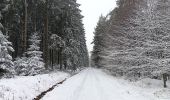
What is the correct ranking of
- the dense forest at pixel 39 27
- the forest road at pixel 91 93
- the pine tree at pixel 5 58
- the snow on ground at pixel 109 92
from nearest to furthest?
the forest road at pixel 91 93 → the snow on ground at pixel 109 92 → the pine tree at pixel 5 58 → the dense forest at pixel 39 27

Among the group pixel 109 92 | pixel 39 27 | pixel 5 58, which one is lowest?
pixel 109 92

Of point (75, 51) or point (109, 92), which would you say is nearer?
point (109, 92)

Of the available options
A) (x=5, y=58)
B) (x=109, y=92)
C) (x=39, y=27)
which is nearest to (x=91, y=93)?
(x=109, y=92)

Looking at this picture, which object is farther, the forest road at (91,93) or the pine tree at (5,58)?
the pine tree at (5,58)

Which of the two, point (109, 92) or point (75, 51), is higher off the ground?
point (75, 51)

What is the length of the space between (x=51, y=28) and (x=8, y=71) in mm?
22147

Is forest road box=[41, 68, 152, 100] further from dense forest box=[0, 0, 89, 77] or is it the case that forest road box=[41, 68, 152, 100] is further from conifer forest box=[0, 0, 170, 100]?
dense forest box=[0, 0, 89, 77]

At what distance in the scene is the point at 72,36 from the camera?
141ft

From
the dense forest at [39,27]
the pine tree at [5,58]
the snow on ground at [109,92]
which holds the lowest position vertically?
the snow on ground at [109,92]

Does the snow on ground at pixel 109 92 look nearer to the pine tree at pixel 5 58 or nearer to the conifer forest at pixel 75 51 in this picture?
the conifer forest at pixel 75 51

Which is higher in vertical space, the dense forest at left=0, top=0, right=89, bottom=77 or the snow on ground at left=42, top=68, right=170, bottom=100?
the dense forest at left=0, top=0, right=89, bottom=77

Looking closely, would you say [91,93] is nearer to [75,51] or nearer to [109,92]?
[109,92]

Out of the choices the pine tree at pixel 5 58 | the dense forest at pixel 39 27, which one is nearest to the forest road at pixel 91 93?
the pine tree at pixel 5 58

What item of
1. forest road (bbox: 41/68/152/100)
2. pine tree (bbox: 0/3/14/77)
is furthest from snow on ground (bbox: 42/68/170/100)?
pine tree (bbox: 0/3/14/77)
